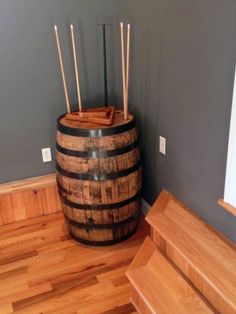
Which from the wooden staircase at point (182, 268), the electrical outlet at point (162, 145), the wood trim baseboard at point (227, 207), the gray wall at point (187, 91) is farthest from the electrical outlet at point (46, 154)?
the wood trim baseboard at point (227, 207)

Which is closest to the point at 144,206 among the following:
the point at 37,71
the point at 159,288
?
the point at 159,288

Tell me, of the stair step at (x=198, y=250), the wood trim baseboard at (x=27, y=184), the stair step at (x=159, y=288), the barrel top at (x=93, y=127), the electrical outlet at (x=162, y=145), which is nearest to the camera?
the stair step at (x=198, y=250)

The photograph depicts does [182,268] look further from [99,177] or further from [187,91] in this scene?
[187,91]

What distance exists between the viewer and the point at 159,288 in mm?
1682

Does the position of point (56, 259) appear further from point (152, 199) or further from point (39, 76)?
point (39, 76)

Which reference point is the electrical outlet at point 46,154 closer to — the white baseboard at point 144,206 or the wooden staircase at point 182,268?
the white baseboard at point 144,206

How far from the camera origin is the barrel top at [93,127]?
1.96 m

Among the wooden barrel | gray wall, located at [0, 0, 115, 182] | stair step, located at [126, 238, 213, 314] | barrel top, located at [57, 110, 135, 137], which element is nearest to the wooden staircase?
stair step, located at [126, 238, 213, 314]

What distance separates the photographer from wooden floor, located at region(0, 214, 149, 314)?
182 centimetres

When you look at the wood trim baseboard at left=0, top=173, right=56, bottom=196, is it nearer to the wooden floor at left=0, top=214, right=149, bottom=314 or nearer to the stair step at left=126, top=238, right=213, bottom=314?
the wooden floor at left=0, top=214, right=149, bottom=314

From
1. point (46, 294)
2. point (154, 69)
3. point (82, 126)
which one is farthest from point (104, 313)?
point (154, 69)

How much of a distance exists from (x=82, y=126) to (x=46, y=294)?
0.98 m

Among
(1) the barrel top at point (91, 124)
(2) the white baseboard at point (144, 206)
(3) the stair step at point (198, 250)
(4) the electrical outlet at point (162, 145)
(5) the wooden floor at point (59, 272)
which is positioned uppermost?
(1) the barrel top at point (91, 124)

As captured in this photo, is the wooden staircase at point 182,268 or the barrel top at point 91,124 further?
the barrel top at point 91,124
